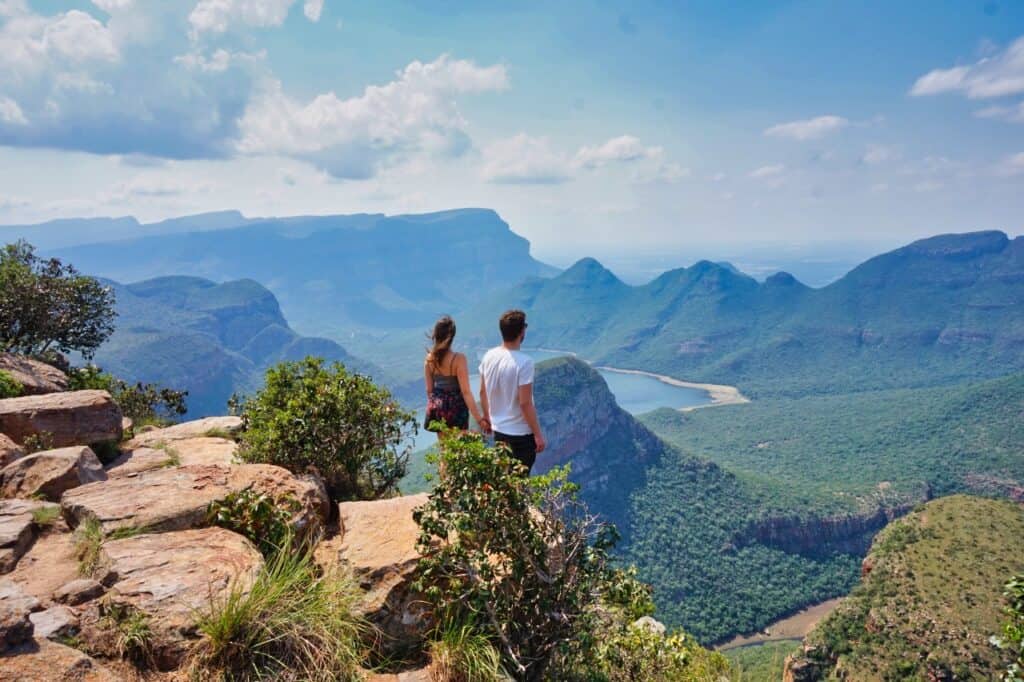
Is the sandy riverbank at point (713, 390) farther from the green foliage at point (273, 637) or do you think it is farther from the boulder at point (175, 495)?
the green foliage at point (273, 637)

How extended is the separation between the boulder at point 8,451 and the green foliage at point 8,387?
256cm

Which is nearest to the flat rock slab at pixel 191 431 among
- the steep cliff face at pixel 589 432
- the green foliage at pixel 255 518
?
the green foliage at pixel 255 518

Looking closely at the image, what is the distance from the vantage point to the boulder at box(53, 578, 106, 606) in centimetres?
343

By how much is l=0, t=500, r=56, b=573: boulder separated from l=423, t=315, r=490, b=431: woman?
137 inches

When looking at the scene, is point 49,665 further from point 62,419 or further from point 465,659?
point 62,419

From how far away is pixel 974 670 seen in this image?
23031mm

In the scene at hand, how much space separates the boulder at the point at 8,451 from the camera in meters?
5.95

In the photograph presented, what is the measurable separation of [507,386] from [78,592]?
12.0 ft

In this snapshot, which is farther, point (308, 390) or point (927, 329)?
point (927, 329)

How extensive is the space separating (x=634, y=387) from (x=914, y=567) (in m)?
144

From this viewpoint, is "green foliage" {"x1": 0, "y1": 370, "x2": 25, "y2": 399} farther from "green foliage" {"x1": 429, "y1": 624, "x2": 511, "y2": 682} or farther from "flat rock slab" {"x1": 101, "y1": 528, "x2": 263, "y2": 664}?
"green foliage" {"x1": 429, "y1": 624, "x2": 511, "y2": 682}

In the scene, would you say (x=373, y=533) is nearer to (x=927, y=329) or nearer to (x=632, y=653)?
(x=632, y=653)

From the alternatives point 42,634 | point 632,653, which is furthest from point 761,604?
point 42,634

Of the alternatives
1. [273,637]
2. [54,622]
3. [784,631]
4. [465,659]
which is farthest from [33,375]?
[784,631]
